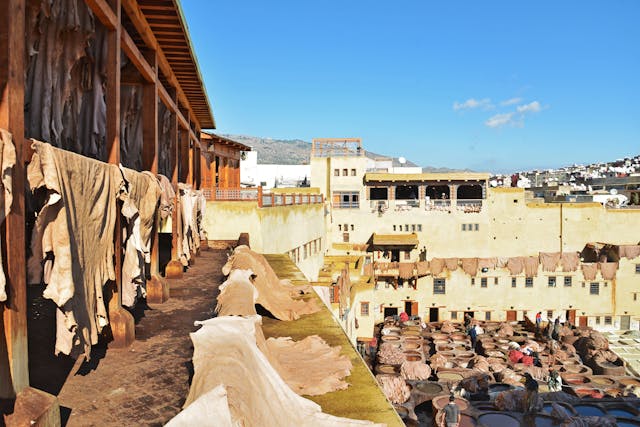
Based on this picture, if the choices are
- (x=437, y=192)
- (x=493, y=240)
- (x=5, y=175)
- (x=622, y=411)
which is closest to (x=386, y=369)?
(x=622, y=411)

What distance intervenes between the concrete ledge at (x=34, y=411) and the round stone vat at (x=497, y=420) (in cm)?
1551

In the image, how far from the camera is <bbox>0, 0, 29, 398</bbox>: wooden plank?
3.78m

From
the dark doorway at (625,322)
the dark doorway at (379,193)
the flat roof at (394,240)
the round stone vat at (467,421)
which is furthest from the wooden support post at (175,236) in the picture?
the dark doorway at (625,322)

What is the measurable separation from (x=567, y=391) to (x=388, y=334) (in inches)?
511

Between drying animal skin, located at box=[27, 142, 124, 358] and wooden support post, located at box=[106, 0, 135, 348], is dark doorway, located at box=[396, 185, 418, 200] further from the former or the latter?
drying animal skin, located at box=[27, 142, 124, 358]

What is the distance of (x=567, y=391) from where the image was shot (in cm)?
2247

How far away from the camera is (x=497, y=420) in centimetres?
1691

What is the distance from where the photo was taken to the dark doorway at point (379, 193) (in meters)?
48.0

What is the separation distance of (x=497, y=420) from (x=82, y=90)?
16.1 m

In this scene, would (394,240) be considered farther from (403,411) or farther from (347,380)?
(347,380)

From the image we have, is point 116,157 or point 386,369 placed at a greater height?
point 116,157

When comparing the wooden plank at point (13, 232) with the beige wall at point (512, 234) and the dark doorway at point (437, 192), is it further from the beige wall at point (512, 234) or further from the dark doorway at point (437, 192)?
the dark doorway at point (437, 192)

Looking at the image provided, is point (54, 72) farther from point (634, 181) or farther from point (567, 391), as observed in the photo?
point (634, 181)

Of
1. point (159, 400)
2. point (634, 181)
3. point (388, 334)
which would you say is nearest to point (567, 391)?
point (388, 334)
